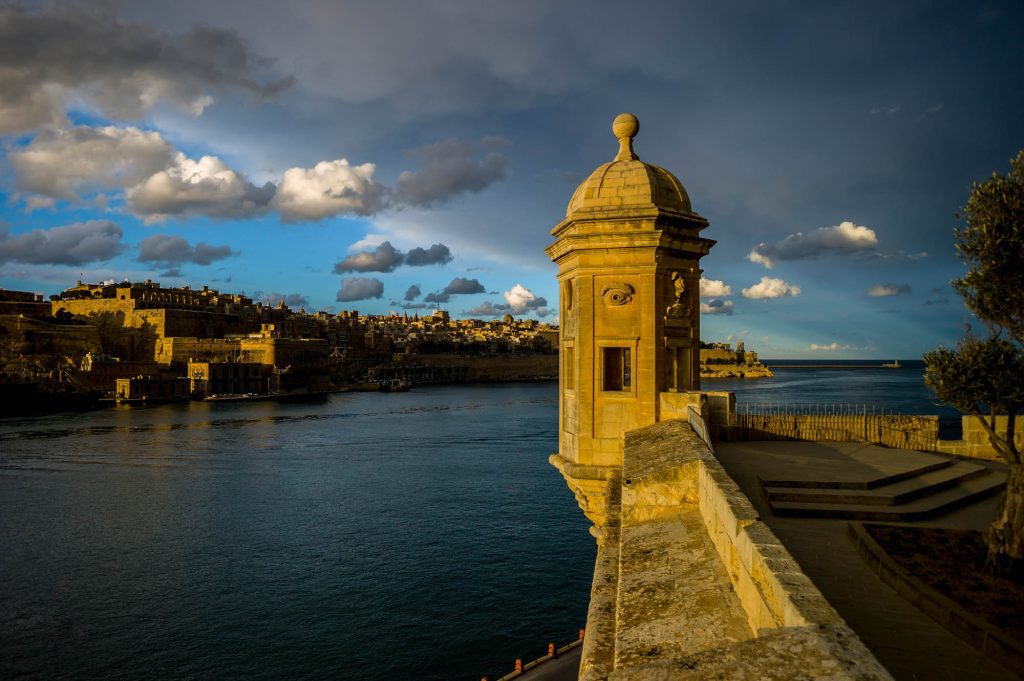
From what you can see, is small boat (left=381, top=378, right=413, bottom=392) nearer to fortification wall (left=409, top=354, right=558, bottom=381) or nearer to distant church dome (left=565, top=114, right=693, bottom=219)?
fortification wall (left=409, top=354, right=558, bottom=381)

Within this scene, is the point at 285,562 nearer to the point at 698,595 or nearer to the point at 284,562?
the point at 284,562

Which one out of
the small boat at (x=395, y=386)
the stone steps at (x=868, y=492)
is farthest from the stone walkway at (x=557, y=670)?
the small boat at (x=395, y=386)

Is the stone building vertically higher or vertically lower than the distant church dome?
lower

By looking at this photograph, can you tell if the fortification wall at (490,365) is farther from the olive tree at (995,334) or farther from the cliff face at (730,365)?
the olive tree at (995,334)

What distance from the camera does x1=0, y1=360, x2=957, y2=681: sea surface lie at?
2091 centimetres

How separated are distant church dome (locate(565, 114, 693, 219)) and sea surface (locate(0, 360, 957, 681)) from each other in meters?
4.27

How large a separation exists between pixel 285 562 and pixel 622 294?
24334 millimetres

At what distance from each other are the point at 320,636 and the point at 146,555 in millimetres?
12270

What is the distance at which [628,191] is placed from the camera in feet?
30.6

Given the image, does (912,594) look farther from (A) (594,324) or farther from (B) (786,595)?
(A) (594,324)

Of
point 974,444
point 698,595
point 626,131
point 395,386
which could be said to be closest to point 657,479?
point 698,595

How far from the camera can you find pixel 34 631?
22219mm

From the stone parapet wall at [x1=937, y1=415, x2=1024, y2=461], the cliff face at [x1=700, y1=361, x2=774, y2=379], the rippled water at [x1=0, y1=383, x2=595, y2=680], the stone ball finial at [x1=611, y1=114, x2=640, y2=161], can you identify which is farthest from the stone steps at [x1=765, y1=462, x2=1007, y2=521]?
the cliff face at [x1=700, y1=361, x2=774, y2=379]

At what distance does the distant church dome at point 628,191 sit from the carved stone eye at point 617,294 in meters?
1.06
